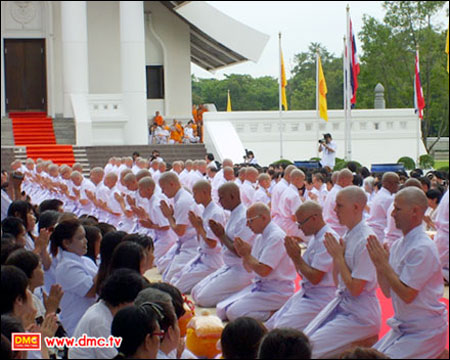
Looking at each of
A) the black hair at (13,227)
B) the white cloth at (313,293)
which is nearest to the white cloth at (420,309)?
the white cloth at (313,293)

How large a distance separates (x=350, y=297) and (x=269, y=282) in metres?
1.73

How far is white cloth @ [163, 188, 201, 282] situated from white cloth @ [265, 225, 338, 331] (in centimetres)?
386

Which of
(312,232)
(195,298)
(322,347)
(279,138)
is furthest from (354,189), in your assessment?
(279,138)

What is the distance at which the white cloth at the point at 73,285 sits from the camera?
281 inches

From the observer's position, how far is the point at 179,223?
12227 millimetres

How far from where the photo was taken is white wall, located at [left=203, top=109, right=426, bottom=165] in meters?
32.1

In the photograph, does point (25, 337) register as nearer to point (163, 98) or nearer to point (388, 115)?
point (388, 115)

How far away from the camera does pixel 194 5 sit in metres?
38.4

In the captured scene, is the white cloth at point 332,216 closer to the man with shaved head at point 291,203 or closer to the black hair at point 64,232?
the man with shaved head at point 291,203

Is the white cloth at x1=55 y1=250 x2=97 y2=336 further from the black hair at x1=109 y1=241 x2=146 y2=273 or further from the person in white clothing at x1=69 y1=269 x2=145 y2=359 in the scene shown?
the person in white clothing at x1=69 y1=269 x2=145 y2=359

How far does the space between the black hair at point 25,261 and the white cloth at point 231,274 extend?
4.44 meters

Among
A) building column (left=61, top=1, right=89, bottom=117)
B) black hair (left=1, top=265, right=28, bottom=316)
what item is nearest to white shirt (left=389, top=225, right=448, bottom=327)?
black hair (left=1, top=265, right=28, bottom=316)

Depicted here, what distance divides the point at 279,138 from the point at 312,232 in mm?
23971

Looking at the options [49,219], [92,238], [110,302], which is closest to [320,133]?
[49,219]
